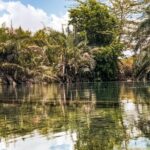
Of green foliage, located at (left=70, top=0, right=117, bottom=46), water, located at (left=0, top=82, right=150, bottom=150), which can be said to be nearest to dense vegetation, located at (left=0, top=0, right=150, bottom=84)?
green foliage, located at (left=70, top=0, right=117, bottom=46)

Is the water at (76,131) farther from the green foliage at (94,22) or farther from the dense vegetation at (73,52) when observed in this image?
the green foliage at (94,22)

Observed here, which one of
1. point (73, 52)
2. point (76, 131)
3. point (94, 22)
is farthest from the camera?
point (94, 22)

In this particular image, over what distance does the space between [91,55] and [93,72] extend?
326 centimetres

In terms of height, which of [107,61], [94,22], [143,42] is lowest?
[107,61]

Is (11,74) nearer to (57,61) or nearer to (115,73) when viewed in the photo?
(57,61)

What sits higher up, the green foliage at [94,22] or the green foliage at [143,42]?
the green foliage at [94,22]

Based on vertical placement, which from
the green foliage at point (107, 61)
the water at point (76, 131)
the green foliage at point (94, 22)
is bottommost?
the water at point (76, 131)

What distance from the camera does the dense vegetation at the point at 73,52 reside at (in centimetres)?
5469

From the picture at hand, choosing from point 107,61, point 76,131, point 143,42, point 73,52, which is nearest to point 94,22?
point 107,61

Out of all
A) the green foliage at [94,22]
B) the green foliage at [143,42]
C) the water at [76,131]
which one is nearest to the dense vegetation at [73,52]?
the green foliage at [94,22]

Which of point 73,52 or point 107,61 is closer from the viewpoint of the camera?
point 73,52

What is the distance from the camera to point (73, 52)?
5550 cm

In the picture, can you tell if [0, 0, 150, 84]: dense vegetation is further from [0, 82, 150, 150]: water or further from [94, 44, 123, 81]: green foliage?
[0, 82, 150, 150]: water

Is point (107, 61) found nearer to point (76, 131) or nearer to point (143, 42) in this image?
point (143, 42)
